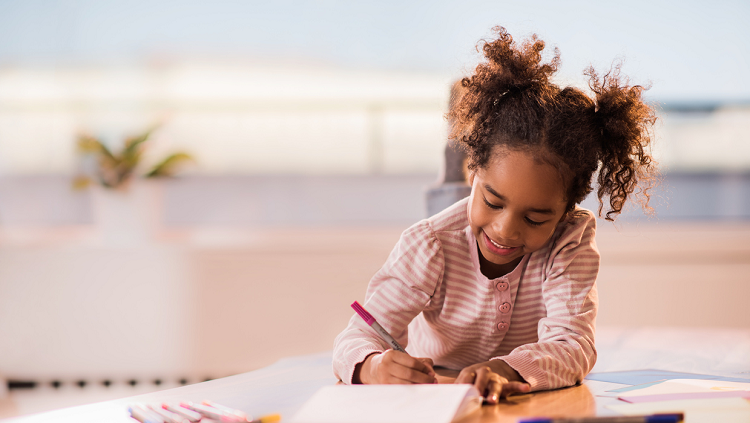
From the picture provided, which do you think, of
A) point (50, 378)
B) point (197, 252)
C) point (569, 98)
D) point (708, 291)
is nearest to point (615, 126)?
point (569, 98)

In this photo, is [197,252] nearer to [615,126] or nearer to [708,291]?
[615,126]

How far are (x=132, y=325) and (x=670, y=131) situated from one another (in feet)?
5.94

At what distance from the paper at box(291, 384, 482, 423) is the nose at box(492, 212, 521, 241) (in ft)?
0.67

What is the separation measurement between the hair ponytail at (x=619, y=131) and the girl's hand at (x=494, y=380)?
24cm

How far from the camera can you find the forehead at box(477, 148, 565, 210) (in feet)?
2.24

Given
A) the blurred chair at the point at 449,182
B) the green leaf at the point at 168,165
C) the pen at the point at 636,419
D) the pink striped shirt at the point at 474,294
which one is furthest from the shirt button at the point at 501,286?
the green leaf at the point at 168,165

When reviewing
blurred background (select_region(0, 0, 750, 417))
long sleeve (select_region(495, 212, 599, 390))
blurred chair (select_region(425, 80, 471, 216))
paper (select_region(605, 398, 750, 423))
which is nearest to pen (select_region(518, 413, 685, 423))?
paper (select_region(605, 398, 750, 423))

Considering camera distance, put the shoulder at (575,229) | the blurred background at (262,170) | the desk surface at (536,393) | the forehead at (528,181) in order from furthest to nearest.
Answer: the blurred background at (262,170) → the shoulder at (575,229) → the forehead at (528,181) → the desk surface at (536,393)

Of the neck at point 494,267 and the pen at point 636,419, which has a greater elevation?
the neck at point 494,267

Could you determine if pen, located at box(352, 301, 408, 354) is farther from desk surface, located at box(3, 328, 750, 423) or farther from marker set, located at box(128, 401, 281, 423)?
marker set, located at box(128, 401, 281, 423)

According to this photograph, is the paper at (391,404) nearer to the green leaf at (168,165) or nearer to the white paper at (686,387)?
the white paper at (686,387)

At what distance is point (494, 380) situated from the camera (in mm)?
594

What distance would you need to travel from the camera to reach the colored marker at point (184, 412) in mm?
515

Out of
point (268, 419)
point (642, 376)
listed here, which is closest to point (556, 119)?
point (642, 376)
